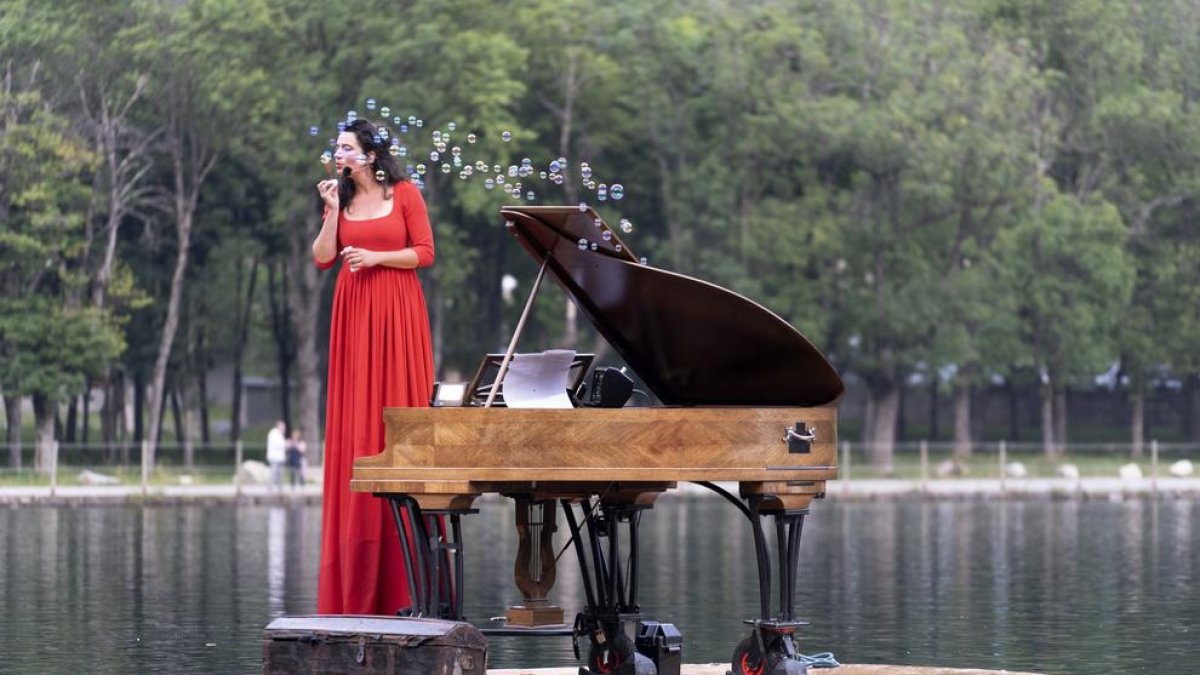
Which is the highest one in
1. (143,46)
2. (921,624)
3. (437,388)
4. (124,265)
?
(143,46)

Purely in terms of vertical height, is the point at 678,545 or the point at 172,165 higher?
the point at 172,165

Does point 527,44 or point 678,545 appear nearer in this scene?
point 678,545

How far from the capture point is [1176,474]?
55.1m

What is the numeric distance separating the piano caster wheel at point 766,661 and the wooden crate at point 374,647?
1908 millimetres

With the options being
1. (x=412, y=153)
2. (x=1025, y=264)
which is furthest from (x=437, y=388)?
(x=1025, y=264)

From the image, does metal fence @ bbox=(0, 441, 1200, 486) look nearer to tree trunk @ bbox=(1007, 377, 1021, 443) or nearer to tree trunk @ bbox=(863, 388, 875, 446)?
tree trunk @ bbox=(863, 388, 875, 446)

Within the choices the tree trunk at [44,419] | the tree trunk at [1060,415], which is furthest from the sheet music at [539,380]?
the tree trunk at [1060,415]

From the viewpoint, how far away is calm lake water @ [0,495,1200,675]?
15.9 metres

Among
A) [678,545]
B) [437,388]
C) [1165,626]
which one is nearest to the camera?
[437,388]

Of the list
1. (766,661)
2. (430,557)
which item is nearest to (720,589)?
(766,661)

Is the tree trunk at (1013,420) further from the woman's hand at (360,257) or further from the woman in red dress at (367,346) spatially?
the woman's hand at (360,257)

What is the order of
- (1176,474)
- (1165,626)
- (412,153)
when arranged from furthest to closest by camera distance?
(1176,474) < (412,153) < (1165,626)

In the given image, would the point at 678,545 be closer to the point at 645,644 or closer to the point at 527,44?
the point at 645,644

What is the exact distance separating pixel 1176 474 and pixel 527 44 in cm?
1876
